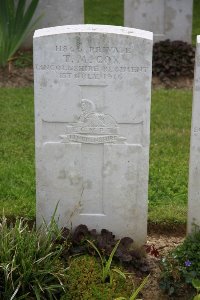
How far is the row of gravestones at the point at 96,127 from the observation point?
443cm

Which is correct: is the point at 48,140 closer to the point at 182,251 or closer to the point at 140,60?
the point at 140,60

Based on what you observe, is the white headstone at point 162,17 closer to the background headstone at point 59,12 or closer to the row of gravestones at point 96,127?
the background headstone at point 59,12

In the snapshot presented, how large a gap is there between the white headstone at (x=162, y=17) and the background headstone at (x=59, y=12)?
0.69m

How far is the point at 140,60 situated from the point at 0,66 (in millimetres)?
5200

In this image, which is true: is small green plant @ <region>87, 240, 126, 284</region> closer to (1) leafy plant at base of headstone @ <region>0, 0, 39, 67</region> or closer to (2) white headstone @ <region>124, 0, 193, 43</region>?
(1) leafy plant at base of headstone @ <region>0, 0, 39, 67</region>

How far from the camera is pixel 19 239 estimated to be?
4.30m

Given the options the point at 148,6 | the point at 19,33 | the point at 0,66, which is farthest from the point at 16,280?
the point at 148,6

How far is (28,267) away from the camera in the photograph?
4199 mm

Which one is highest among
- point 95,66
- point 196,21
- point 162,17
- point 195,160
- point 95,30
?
point 196,21

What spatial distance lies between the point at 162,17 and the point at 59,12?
152 cm

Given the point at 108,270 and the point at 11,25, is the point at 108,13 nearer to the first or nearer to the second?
the point at 11,25

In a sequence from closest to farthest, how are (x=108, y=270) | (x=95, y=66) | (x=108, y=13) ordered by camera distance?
(x=108, y=270) < (x=95, y=66) < (x=108, y=13)

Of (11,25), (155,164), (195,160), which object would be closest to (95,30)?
(195,160)

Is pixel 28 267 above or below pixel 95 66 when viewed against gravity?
below
